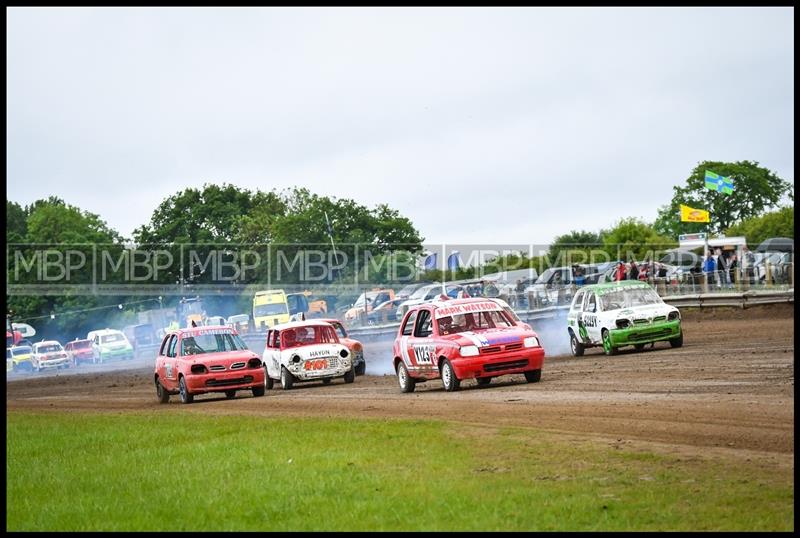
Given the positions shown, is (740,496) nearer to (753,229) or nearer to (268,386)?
(268,386)

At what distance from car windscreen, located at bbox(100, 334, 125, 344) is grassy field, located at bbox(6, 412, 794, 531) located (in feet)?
158

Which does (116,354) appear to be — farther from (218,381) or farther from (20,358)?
(218,381)

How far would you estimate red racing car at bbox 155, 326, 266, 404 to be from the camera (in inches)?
958

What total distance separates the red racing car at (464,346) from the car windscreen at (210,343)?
4.50 metres

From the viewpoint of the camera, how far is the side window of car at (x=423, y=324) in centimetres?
2172

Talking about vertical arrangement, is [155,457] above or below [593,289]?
below

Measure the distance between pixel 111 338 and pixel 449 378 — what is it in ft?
148

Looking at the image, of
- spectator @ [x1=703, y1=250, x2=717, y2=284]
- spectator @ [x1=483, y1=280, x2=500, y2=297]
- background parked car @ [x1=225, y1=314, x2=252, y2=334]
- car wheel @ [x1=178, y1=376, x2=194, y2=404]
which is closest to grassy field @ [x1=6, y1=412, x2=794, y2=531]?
car wheel @ [x1=178, y1=376, x2=194, y2=404]

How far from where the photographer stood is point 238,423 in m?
17.7

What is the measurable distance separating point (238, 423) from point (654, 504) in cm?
958

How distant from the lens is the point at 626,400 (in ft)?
55.2

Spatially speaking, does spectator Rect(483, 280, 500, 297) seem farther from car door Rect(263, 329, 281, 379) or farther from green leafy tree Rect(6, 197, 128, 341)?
green leafy tree Rect(6, 197, 128, 341)

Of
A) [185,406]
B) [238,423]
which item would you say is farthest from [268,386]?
[238,423]

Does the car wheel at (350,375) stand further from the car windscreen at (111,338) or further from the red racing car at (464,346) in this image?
the car windscreen at (111,338)
